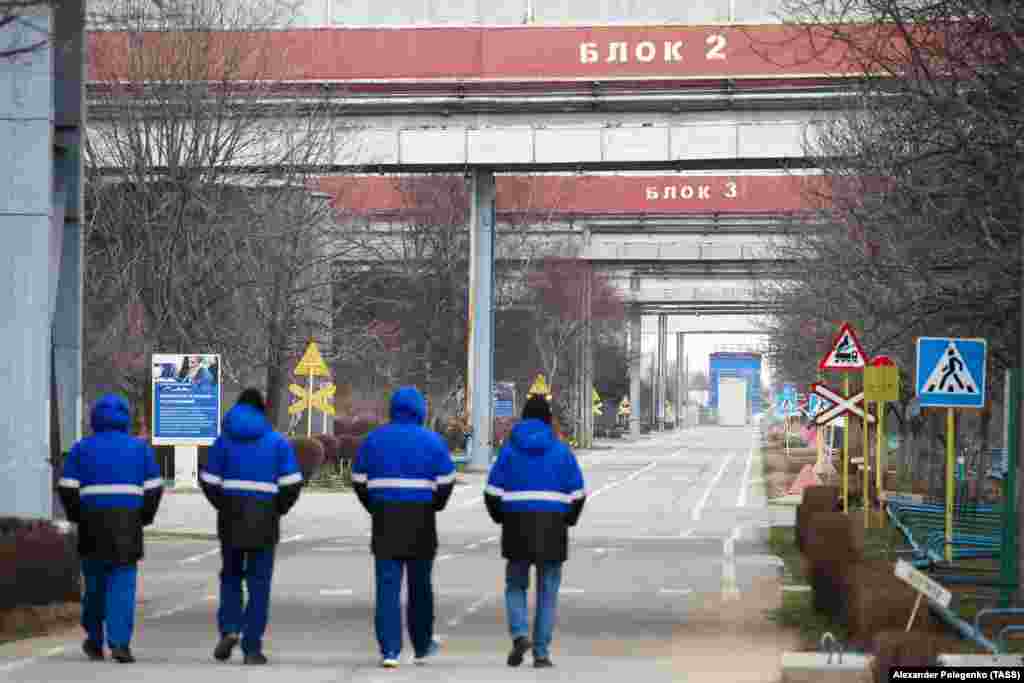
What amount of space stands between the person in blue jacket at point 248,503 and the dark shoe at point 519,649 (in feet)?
5.32

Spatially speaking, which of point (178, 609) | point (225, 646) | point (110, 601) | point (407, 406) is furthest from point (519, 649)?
point (178, 609)

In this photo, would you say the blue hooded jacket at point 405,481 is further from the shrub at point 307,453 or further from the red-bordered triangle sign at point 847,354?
the shrub at point 307,453

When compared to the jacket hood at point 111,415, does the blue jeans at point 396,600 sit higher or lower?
lower

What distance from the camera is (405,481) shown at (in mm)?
14281

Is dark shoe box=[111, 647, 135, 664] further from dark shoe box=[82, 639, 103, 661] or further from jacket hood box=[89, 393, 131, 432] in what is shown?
jacket hood box=[89, 393, 131, 432]

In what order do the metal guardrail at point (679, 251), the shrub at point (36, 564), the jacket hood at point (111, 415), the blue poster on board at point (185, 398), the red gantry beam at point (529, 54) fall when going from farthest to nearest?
1. the metal guardrail at point (679, 251)
2. the red gantry beam at point (529, 54)
3. the blue poster on board at point (185, 398)
4. the shrub at point (36, 564)
5. the jacket hood at point (111, 415)

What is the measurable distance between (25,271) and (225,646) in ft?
19.4

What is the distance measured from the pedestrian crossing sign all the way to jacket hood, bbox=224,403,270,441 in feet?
28.7

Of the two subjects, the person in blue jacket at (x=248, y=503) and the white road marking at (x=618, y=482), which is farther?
the white road marking at (x=618, y=482)

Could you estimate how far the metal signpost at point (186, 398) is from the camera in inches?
1451

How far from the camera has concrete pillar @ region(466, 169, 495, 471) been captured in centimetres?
5575

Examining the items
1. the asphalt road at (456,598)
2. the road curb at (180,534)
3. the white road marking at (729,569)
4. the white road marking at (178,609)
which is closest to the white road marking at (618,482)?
the asphalt road at (456,598)

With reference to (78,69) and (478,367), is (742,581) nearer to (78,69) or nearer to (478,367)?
(78,69)

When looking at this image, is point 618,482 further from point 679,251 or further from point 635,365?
point 635,365
